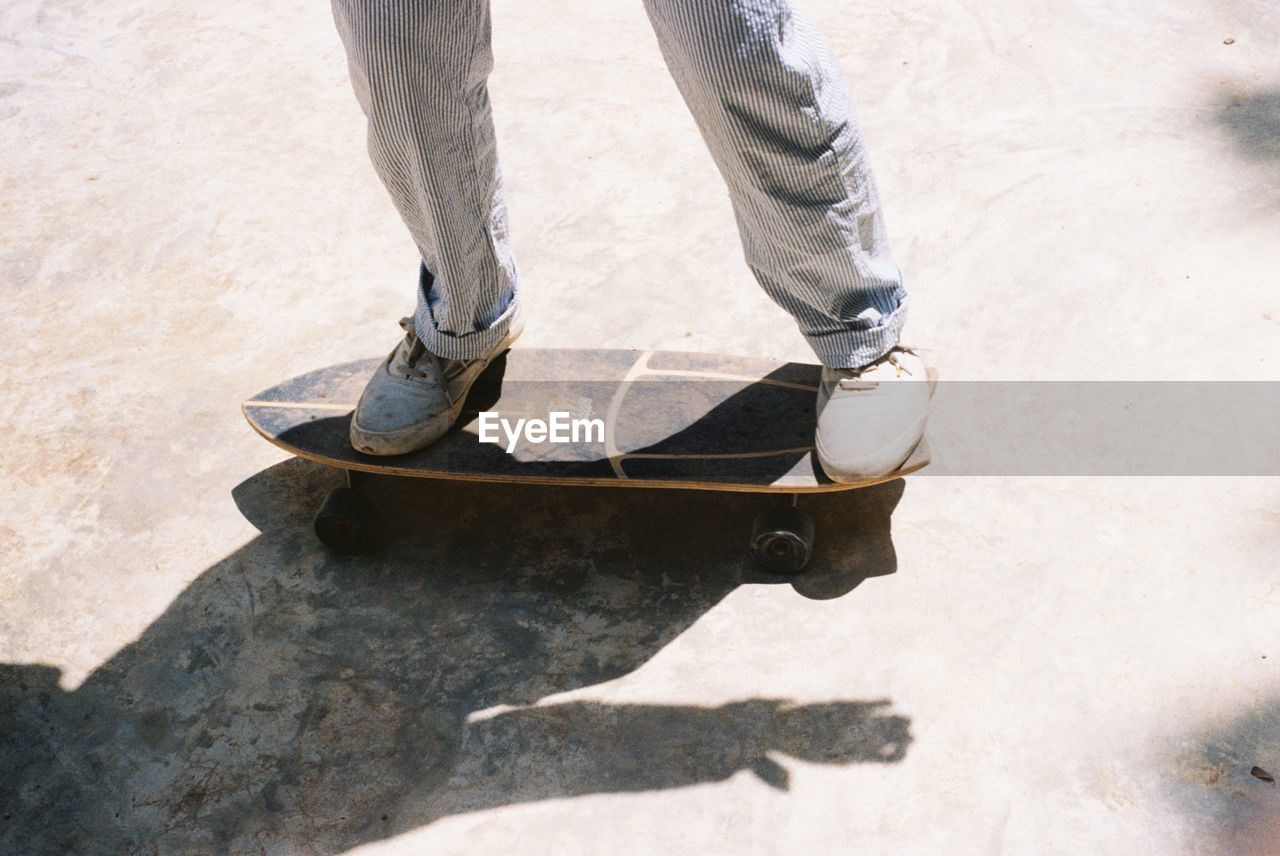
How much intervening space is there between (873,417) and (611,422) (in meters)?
0.50

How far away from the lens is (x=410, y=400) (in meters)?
2.11

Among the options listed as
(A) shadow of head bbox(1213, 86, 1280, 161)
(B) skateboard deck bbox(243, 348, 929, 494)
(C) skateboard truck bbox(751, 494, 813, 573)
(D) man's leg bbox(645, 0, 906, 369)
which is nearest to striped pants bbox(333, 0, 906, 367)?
(D) man's leg bbox(645, 0, 906, 369)

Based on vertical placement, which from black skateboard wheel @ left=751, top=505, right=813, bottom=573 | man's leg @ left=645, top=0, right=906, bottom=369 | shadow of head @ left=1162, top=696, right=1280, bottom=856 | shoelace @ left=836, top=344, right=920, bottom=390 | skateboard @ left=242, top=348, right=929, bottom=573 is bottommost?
shadow of head @ left=1162, top=696, right=1280, bottom=856

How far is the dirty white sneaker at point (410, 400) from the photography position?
2086 mm

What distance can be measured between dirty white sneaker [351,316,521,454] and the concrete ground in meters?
0.21

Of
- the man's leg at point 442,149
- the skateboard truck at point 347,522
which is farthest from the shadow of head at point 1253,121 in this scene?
the skateboard truck at point 347,522

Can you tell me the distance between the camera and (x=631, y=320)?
2.65m

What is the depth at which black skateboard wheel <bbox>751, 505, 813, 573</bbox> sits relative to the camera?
199 centimetres

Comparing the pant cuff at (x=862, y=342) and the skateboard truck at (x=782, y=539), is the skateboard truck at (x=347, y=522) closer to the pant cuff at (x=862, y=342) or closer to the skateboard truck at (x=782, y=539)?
the skateboard truck at (x=782, y=539)

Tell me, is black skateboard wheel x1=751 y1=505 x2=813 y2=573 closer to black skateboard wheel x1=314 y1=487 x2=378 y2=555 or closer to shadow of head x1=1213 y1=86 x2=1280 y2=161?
black skateboard wheel x1=314 y1=487 x2=378 y2=555

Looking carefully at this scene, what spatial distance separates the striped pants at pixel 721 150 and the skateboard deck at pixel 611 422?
0.17 m

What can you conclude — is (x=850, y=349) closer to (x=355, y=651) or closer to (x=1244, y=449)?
(x=1244, y=449)

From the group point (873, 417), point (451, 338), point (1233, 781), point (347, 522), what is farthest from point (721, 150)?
point (1233, 781)

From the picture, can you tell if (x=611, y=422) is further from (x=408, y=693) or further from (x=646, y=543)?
(x=408, y=693)
